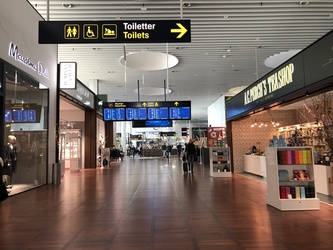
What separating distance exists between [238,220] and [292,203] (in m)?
1.39

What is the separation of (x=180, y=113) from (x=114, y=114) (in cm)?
307

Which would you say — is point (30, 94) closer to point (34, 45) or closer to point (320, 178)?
point (34, 45)

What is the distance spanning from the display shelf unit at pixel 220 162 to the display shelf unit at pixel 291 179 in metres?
5.01

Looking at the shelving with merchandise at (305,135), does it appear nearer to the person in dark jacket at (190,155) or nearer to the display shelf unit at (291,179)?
the person in dark jacket at (190,155)

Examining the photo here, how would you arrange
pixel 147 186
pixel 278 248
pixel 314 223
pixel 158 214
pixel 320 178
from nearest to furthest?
1. pixel 278 248
2. pixel 314 223
3. pixel 158 214
4. pixel 320 178
5. pixel 147 186

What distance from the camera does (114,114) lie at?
496 inches

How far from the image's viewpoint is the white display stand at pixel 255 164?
413 inches

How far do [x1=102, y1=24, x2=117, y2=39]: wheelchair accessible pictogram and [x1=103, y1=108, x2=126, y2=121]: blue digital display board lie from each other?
26.1 feet

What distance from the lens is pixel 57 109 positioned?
9.80 metres

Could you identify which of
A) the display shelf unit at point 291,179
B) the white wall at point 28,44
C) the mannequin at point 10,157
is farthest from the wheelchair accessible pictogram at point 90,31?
the display shelf unit at point 291,179

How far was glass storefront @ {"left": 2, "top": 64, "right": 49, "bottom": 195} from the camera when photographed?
6.94m

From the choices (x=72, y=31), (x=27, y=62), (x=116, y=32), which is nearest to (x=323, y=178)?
(x=116, y=32)

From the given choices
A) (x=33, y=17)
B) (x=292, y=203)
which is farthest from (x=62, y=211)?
A: (x=33, y=17)

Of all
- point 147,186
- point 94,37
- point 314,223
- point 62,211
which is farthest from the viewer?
point 147,186
